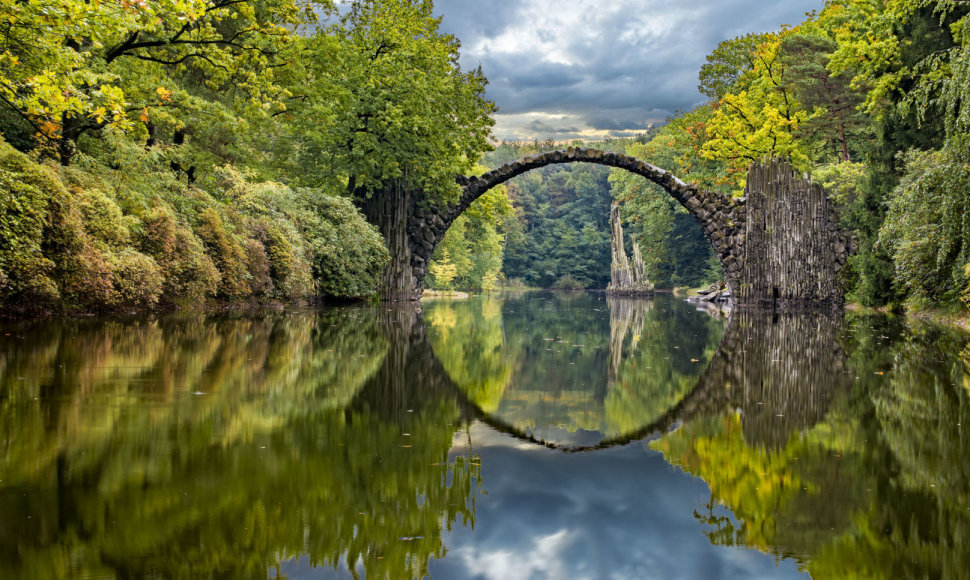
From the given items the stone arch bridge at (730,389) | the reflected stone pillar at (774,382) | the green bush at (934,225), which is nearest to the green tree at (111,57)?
the stone arch bridge at (730,389)

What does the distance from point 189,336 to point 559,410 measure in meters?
6.21

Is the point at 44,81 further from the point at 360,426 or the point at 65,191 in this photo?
the point at 360,426

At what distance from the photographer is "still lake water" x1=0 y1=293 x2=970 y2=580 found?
97.0 inches

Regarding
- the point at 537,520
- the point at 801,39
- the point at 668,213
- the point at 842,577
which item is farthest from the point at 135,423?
the point at 668,213

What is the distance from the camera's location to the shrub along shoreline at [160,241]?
993 cm

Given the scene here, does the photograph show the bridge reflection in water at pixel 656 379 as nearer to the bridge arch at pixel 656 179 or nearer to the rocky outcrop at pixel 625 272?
the bridge arch at pixel 656 179

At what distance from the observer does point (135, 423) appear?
4.20 metres

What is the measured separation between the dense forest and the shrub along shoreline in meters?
0.04

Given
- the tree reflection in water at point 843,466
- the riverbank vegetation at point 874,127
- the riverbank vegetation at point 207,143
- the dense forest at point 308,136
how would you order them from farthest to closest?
1. the riverbank vegetation at point 874,127
2. the dense forest at point 308,136
3. the riverbank vegetation at point 207,143
4. the tree reflection in water at point 843,466

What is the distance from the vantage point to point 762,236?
975 inches

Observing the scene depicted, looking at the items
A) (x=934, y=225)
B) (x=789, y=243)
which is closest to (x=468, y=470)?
(x=934, y=225)

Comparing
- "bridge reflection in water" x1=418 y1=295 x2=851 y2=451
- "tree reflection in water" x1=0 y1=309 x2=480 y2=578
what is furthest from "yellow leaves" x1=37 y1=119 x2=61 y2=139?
"bridge reflection in water" x1=418 y1=295 x2=851 y2=451

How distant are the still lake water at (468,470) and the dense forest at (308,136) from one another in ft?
13.4

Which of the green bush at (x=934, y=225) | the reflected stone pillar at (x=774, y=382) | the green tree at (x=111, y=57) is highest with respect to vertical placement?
the green tree at (x=111, y=57)
